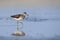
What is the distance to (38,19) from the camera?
146cm

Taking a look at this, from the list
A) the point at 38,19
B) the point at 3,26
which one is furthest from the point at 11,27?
the point at 38,19

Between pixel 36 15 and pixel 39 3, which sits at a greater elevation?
pixel 39 3

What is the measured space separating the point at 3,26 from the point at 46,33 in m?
0.50

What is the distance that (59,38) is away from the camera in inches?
56.3

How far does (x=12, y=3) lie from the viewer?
1485 millimetres

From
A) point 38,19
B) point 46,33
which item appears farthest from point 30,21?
point 46,33

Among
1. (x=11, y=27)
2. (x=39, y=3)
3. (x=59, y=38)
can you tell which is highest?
(x=39, y=3)

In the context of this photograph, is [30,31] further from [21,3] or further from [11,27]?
[21,3]

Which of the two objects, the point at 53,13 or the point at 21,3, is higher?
the point at 21,3

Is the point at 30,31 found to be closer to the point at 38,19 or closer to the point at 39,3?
the point at 38,19

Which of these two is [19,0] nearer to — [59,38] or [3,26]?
[3,26]

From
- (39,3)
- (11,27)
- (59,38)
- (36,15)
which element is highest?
(39,3)

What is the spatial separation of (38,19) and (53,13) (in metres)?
0.19

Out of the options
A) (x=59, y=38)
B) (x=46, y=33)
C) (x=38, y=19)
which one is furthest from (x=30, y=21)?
(x=59, y=38)
